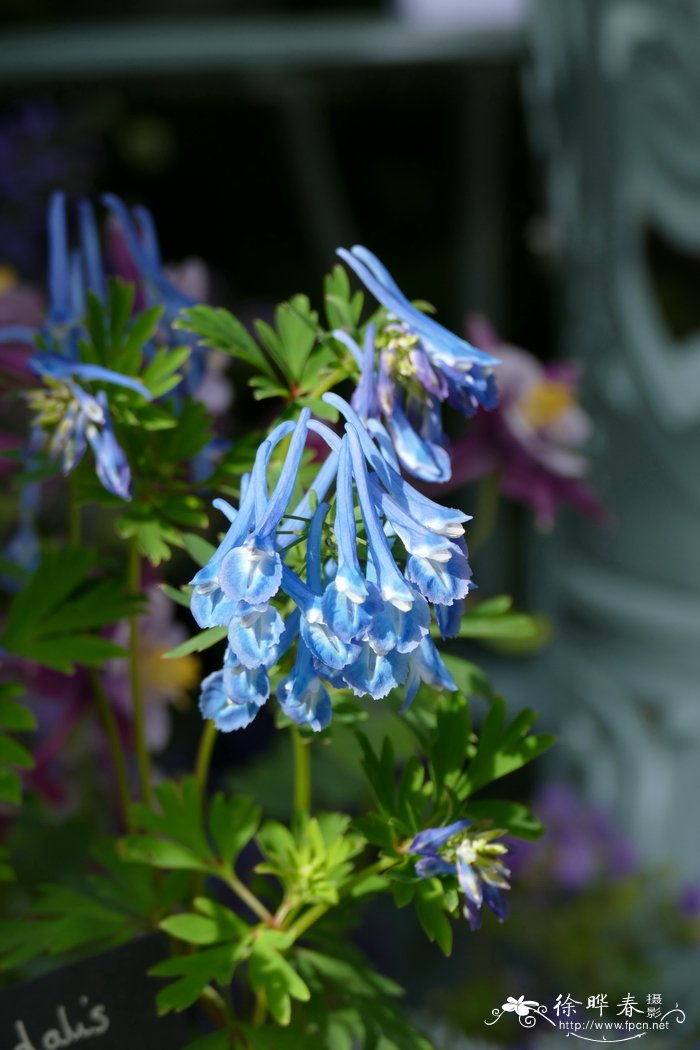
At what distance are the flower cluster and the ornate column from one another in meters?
0.79

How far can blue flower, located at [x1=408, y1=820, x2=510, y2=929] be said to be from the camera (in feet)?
1.34

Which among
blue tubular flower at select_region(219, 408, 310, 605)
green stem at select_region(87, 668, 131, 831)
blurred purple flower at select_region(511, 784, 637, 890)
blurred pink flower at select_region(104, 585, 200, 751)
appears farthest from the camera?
blurred purple flower at select_region(511, 784, 637, 890)

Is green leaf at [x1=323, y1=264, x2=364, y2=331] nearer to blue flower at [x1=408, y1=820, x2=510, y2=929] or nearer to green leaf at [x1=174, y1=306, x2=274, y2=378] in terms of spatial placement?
green leaf at [x1=174, y1=306, x2=274, y2=378]

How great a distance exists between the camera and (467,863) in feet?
1.35

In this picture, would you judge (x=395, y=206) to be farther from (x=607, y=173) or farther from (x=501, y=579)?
(x=607, y=173)

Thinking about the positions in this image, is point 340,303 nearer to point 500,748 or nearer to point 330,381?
point 330,381

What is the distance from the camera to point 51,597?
1.72 ft

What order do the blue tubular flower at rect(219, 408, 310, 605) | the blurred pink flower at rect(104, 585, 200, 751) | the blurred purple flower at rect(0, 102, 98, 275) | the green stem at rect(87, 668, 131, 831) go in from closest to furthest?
the blue tubular flower at rect(219, 408, 310, 605)
the green stem at rect(87, 668, 131, 831)
the blurred pink flower at rect(104, 585, 200, 751)
the blurred purple flower at rect(0, 102, 98, 275)

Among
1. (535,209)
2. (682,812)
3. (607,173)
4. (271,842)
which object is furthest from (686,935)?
(535,209)

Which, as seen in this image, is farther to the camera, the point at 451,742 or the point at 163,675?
the point at 163,675

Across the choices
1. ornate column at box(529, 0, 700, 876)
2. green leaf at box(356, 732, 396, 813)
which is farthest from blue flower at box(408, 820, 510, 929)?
ornate column at box(529, 0, 700, 876)

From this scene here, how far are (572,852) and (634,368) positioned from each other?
468mm

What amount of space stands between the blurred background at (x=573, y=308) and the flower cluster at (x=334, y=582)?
40 centimetres

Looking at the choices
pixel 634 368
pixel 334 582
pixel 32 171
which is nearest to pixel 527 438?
pixel 334 582
